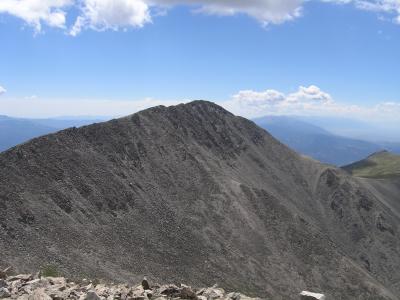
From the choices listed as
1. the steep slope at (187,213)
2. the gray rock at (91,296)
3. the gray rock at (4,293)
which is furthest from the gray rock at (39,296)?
the steep slope at (187,213)

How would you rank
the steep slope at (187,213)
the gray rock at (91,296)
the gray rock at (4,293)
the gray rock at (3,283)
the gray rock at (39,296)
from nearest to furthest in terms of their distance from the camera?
the gray rock at (39,296)
the gray rock at (91,296)
the gray rock at (4,293)
the gray rock at (3,283)
the steep slope at (187,213)

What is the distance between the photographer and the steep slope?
237 feet

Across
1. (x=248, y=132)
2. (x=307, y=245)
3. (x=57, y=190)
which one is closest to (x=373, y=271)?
(x=307, y=245)

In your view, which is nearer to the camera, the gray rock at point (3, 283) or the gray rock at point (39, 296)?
the gray rock at point (39, 296)

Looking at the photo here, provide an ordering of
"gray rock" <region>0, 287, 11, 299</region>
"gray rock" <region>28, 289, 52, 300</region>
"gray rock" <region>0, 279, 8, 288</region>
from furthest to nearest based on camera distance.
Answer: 1. "gray rock" <region>0, 279, 8, 288</region>
2. "gray rock" <region>0, 287, 11, 299</region>
3. "gray rock" <region>28, 289, 52, 300</region>

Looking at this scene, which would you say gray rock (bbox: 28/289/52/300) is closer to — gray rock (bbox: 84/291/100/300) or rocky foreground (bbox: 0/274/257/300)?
rocky foreground (bbox: 0/274/257/300)

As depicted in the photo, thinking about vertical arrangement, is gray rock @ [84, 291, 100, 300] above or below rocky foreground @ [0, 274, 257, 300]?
above

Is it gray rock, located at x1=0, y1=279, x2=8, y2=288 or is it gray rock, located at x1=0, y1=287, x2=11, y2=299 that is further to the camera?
gray rock, located at x1=0, y1=279, x2=8, y2=288

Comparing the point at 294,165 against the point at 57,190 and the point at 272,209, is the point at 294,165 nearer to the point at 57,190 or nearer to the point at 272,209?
the point at 272,209

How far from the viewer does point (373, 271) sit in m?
117

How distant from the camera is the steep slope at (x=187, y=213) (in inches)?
2849

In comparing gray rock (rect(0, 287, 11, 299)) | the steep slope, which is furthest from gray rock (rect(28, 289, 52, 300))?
the steep slope

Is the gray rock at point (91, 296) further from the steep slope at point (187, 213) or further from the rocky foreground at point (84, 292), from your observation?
the steep slope at point (187, 213)

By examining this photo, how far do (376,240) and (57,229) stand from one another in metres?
89.1
